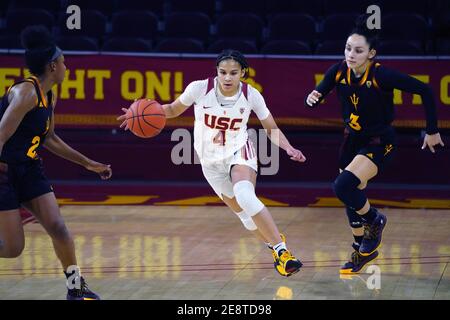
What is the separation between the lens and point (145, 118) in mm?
8172

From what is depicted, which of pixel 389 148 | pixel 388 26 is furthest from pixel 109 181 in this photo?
pixel 389 148

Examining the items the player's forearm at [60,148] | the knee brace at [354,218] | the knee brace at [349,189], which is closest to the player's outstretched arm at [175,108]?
the player's forearm at [60,148]

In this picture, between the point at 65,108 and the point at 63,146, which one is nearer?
the point at 63,146

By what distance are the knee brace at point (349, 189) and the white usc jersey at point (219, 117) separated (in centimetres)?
81

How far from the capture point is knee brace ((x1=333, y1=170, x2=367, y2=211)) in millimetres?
7887

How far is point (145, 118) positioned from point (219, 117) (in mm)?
664

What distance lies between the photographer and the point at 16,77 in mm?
12383

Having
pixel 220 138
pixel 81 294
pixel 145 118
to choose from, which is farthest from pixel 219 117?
pixel 81 294

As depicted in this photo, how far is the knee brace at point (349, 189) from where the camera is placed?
311 inches

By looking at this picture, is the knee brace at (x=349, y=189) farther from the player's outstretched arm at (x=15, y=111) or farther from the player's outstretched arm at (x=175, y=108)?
the player's outstretched arm at (x=15, y=111)

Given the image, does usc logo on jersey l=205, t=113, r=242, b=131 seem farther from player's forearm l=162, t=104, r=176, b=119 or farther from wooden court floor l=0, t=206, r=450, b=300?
wooden court floor l=0, t=206, r=450, b=300

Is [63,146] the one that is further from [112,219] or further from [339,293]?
[112,219]

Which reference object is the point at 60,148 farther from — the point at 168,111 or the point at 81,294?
the point at 168,111

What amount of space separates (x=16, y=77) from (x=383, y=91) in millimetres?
5878
